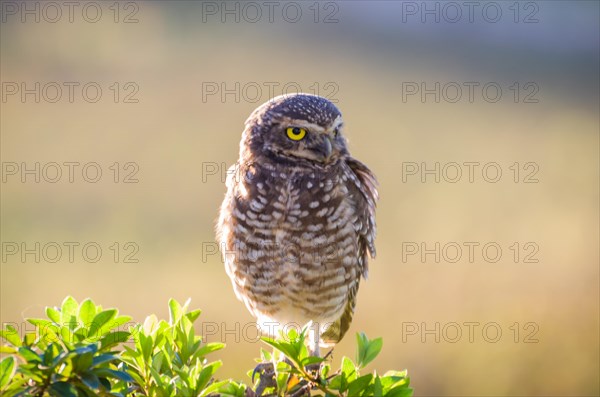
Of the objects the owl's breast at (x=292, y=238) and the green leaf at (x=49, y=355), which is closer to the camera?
the green leaf at (x=49, y=355)

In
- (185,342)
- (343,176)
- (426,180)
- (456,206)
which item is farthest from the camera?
(426,180)

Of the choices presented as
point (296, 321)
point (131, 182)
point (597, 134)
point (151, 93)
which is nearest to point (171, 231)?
point (131, 182)

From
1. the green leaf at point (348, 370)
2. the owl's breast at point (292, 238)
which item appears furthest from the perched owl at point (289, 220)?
the green leaf at point (348, 370)

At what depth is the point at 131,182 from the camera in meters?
6.60

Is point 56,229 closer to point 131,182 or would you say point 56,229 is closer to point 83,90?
point 131,182

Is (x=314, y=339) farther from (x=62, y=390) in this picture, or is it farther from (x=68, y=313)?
(x=62, y=390)

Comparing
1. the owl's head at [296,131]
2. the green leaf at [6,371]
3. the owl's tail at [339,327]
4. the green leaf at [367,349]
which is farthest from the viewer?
the owl's tail at [339,327]

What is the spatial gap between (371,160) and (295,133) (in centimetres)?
429

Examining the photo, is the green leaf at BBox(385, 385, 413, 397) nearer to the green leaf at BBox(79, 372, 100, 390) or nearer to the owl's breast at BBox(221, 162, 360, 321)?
the green leaf at BBox(79, 372, 100, 390)

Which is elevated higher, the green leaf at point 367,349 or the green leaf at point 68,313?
the green leaf at point 68,313

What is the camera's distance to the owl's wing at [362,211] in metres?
2.71

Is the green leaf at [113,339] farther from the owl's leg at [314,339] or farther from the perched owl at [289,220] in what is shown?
the owl's leg at [314,339]

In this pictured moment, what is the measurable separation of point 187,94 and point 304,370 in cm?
699

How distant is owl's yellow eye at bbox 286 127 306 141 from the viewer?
2.44 meters
